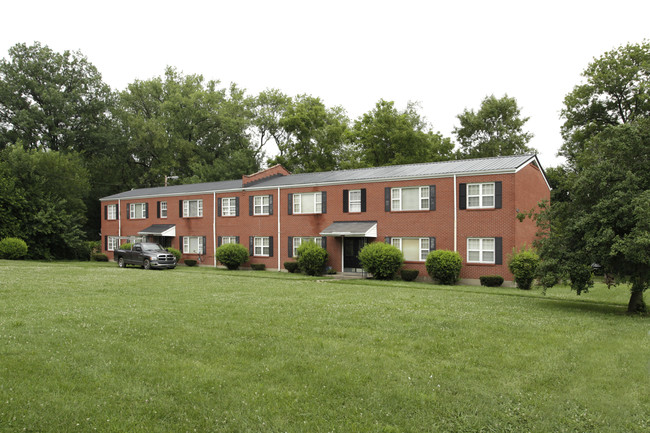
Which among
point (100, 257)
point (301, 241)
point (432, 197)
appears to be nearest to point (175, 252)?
point (100, 257)

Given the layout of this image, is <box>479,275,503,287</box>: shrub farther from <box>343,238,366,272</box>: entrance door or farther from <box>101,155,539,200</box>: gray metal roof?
<box>343,238,366,272</box>: entrance door

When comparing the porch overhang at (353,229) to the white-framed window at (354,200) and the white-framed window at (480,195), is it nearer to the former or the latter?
the white-framed window at (354,200)

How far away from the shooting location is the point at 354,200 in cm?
2891

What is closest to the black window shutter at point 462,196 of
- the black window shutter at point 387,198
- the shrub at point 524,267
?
the shrub at point 524,267

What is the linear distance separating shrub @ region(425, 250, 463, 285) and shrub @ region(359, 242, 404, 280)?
1.83m

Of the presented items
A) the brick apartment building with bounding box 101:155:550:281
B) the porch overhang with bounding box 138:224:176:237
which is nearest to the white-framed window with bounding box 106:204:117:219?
the brick apartment building with bounding box 101:155:550:281

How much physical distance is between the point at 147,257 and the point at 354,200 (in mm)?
14845

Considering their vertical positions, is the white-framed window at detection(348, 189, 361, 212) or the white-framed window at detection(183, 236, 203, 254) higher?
the white-framed window at detection(348, 189, 361, 212)

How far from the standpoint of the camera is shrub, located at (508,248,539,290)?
21797 mm

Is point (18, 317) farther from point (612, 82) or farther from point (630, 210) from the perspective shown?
point (612, 82)

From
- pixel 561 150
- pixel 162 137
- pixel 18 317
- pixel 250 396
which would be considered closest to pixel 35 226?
pixel 162 137

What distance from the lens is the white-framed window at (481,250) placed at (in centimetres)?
2386

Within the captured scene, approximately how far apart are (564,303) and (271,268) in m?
20.1

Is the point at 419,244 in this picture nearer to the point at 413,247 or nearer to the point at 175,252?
the point at 413,247
